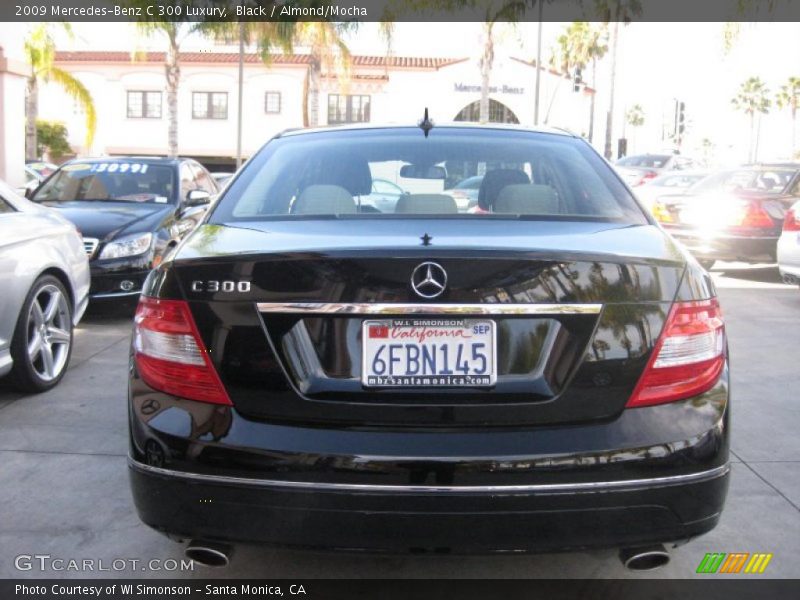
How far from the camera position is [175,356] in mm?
2549

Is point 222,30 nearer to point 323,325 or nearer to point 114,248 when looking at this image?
point 114,248

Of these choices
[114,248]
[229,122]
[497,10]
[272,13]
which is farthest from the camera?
[229,122]

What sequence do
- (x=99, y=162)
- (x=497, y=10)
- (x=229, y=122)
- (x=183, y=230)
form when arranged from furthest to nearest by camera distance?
(x=229, y=122) < (x=497, y=10) < (x=99, y=162) < (x=183, y=230)

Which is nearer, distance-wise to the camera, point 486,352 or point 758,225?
point 486,352

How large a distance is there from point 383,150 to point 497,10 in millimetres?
28968

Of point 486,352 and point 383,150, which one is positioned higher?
point 383,150

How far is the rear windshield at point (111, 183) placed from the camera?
30.1 feet

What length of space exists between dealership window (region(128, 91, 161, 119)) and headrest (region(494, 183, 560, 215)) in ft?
139

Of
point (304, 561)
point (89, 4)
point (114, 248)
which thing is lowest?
point (304, 561)

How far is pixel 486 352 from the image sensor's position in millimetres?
2422

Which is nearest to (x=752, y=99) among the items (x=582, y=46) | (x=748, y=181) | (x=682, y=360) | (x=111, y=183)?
(x=582, y=46)

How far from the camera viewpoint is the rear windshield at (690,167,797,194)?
11.6 metres

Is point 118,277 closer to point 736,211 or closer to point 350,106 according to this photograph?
point 736,211

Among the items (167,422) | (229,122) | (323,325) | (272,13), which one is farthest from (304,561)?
(229,122)
